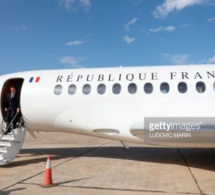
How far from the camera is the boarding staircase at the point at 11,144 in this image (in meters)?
11.2

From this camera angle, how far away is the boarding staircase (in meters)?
11.2

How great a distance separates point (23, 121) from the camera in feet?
41.4

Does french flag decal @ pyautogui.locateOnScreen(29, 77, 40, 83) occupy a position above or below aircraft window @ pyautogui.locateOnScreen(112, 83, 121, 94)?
above

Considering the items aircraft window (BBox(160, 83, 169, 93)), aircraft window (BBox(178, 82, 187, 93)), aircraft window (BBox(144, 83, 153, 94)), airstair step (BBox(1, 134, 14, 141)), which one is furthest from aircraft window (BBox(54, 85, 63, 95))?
aircraft window (BBox(178, 82, 187, 93))

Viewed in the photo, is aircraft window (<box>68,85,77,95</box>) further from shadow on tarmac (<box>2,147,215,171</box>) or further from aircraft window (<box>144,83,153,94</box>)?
shadow on tarmac (<box>2,147,215,171</box>)

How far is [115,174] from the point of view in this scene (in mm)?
9656

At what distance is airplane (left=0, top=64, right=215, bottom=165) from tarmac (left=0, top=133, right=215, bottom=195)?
3.30 ft

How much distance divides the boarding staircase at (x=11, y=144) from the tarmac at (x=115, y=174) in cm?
36

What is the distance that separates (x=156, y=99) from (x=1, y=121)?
689 cm

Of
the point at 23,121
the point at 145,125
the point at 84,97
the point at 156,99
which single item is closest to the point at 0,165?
→ the point at 23,121

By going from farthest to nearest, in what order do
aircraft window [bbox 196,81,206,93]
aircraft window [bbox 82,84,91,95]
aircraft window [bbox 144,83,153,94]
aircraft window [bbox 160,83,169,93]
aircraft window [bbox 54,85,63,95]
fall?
aircraft window [bbox 54,85,63,95], aircraft window [bbox 82,84,91,95], aircraft window [bbox 144,83,153,94], aircraft window [bbox 160,83,169,93], aircraft window [bbox 196,81,206,93]

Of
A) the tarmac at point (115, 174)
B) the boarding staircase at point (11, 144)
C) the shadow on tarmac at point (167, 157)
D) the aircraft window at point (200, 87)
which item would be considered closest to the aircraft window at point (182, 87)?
the aircraft window at point (200, 87)

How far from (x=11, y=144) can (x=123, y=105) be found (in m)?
4.71

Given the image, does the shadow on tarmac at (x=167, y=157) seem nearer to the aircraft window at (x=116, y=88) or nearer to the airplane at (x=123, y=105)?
the airplane at (x=123, y=105)
